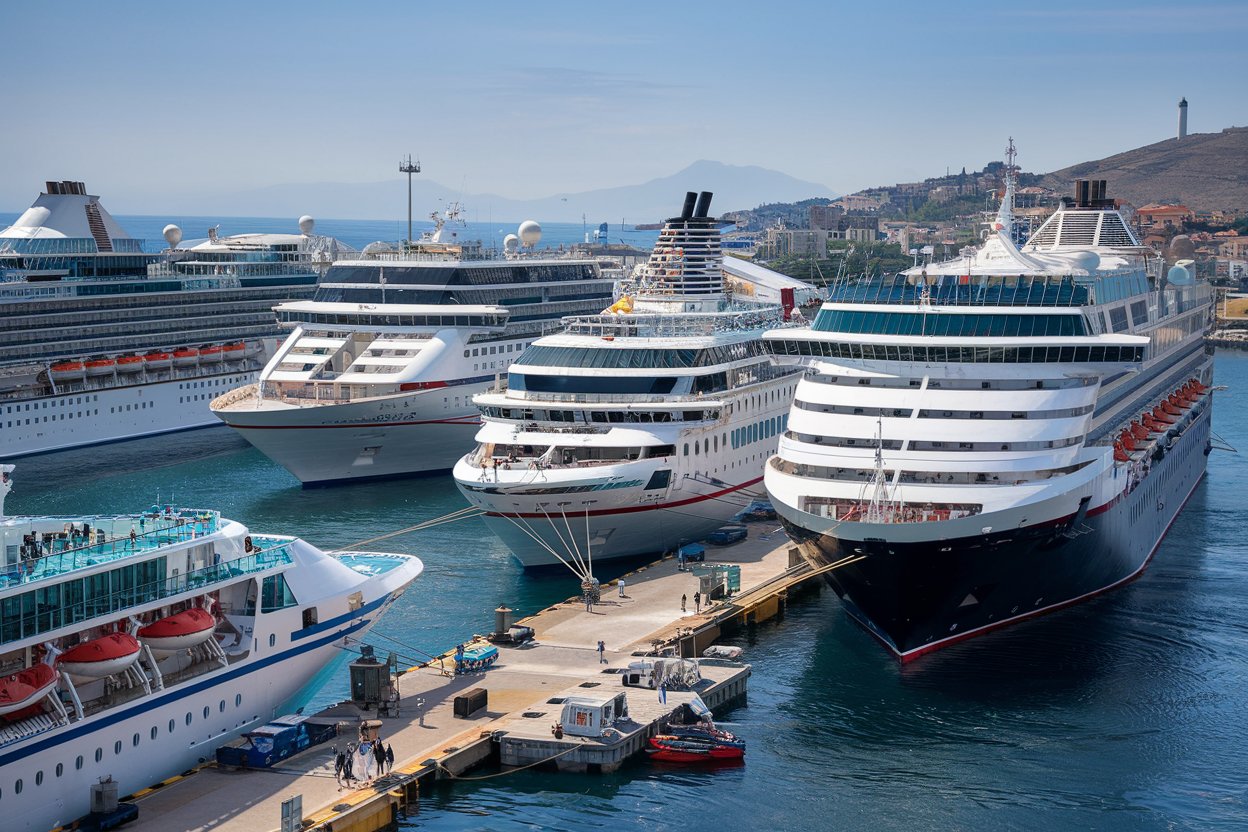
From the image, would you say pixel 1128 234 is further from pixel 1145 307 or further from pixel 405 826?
pixel 405 826

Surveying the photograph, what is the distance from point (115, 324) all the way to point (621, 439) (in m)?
44.8

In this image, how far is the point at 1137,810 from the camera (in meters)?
30.4

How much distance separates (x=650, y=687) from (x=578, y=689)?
69.3 inches

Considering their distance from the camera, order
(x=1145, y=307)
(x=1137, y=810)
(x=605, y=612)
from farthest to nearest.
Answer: (x=1145, y=307)
(x=605, y=612)
(x=1137, y=810)

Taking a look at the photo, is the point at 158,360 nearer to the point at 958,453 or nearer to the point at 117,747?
the point at 958,453

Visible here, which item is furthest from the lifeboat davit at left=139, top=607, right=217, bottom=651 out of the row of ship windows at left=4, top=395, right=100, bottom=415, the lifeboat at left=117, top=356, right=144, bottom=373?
the lifeboat at left=117, top=356, right=144, bottom=373

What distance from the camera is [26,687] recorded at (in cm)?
2619

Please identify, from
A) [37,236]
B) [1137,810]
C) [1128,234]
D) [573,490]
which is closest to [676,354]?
[573,490]

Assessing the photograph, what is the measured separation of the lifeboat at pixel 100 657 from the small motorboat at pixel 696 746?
11.1 meters

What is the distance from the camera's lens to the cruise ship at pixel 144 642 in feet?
87.4

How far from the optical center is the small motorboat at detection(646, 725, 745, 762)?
32531mm

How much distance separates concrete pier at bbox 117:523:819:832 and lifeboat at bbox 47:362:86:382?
43.3 meters

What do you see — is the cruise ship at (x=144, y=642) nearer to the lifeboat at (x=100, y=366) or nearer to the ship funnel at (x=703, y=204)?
the ship funnel at (x=703, y=204)

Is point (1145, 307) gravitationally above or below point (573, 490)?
above
